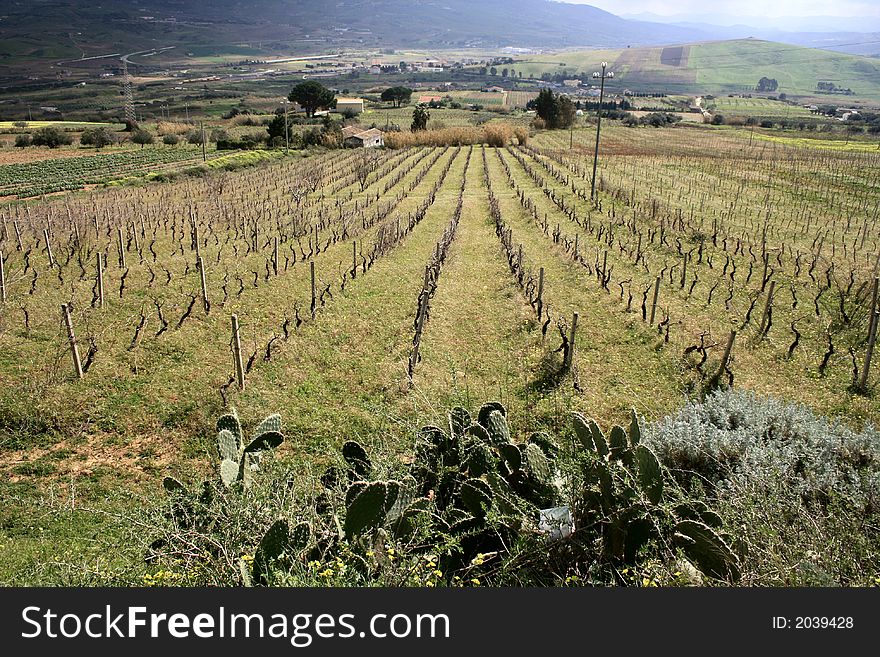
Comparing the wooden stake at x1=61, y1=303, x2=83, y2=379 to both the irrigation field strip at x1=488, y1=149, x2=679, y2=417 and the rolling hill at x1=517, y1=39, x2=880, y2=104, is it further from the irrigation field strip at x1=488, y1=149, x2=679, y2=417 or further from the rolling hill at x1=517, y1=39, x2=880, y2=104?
the rolling hill at x1=517, y1=39, x2=880, y2=104

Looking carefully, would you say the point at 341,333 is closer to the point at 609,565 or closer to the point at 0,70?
the point at 609,565

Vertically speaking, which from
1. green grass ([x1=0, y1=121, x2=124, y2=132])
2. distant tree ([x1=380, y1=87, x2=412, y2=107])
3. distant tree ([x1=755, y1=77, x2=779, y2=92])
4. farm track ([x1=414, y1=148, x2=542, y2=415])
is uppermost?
distant tree ([x1=755, y1=77, x2=779, y2=92])

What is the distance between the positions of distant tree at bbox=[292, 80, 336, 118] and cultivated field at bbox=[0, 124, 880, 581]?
60.5 meters

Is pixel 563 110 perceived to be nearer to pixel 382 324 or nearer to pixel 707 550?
pixel 382 324

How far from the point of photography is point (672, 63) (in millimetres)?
179500

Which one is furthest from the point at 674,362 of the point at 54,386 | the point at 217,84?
the point at 217,84

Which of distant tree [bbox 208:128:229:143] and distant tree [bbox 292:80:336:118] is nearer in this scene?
distant tree [bbox 208:128:229:143]

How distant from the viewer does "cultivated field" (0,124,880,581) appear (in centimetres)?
802

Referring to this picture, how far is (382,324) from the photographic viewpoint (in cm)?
1166

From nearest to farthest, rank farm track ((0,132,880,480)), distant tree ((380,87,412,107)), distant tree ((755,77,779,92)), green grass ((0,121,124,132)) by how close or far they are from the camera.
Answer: farm track ((0,132,880,480)) < green grass ((0,121,124,132)) < distant tree ((380,87,412,107)) < distant tree ((755,77,779,92))

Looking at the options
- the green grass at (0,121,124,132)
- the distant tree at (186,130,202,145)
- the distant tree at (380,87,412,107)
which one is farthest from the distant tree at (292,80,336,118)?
the green grass at (0,121,124,132)

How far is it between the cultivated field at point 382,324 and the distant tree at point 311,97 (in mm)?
60485

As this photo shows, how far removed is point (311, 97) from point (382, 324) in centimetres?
7681

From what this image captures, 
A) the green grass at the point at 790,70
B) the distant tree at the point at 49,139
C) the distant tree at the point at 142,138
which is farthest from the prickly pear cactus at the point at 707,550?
the green grass at the point at 790,70
